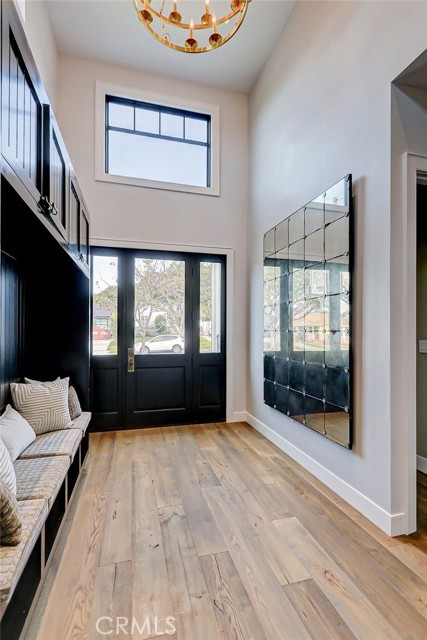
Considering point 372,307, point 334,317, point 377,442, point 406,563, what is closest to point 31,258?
point 334,317

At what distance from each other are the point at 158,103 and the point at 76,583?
486cm

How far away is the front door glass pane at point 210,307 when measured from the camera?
4.25 metres

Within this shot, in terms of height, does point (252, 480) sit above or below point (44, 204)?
below

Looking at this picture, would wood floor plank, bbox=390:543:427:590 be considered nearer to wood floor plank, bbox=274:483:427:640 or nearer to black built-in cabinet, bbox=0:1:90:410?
wood floor plank, bbox=274:483:427:640

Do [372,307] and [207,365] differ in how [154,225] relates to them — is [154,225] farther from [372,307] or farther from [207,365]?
[372,307]

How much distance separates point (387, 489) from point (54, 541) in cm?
204

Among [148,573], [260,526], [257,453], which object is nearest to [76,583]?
[148,573]

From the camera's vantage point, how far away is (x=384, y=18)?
2.08m

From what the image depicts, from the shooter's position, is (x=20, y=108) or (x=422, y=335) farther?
(x=422, y=335)

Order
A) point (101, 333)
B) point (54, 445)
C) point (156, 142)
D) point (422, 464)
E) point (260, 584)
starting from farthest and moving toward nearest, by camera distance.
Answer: point (156, 142), point (101, 333), point (422, 464), point (54, 445), point (260, 584)

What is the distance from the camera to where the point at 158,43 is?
362 cm

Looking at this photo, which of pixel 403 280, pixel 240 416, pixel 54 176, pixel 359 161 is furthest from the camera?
pixel 240 416

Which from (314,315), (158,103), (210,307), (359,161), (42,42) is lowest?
(314,315)

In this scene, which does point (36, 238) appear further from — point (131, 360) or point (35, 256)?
point (131, 360)
